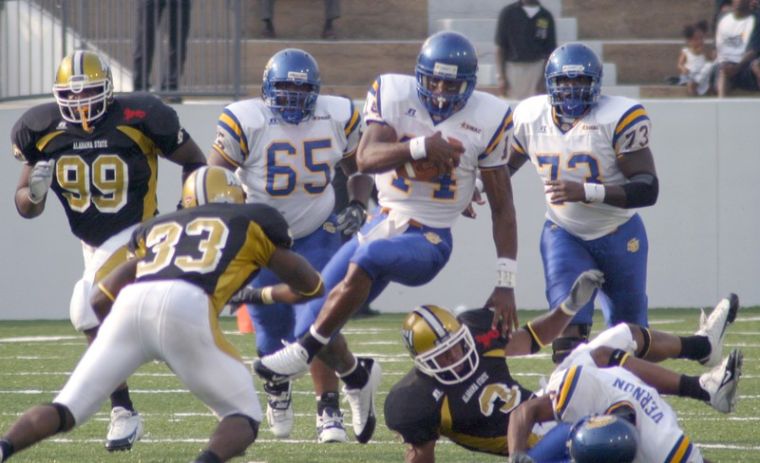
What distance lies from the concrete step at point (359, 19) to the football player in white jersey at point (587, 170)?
7.59 m

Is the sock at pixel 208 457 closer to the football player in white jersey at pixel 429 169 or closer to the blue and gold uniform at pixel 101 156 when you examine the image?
the football player in white jersey at pixel 429 169

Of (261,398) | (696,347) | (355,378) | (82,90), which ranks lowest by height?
(261,398)

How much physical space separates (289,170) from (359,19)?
8169 millimetres

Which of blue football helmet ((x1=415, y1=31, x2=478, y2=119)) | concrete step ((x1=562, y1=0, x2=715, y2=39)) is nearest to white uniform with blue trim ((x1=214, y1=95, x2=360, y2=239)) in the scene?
blue football helmet ((x1=415, y1=31, x2=478, y2=119))

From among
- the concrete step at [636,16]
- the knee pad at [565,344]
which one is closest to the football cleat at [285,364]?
the knee pad at [565,344]

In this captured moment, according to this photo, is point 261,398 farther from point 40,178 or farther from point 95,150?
point 40,178

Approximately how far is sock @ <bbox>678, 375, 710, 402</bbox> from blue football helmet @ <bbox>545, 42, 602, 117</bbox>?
1.53m

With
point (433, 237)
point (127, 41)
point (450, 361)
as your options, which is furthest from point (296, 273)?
point (127, 41)

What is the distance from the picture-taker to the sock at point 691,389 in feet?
20.3

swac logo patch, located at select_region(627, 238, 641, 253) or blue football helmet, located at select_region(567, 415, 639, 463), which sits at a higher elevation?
swac logo patch, located at select_region(627, 238, 641, 253)

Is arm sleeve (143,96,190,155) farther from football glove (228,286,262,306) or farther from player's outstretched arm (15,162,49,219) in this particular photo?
football glove (228,286,262,306)

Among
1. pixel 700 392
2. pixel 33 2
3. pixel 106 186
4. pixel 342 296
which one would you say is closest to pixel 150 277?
pixel 342 296

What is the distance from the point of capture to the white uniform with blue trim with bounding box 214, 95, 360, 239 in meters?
6.93

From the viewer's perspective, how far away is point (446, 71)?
21.1 ft
